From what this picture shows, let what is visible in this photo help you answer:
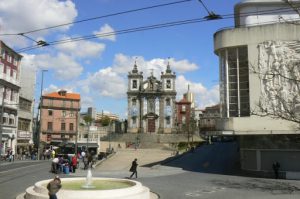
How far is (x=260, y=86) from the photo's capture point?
108ft

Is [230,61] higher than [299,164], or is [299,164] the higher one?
[230,61]

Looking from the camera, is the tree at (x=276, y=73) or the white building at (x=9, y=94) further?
the white building at (x=9, y=94)

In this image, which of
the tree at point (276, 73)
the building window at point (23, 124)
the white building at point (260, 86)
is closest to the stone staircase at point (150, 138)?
the building window at point (23, 124)

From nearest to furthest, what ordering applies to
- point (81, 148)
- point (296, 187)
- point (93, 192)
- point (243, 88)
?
point (93, 192) < point (296, 187) < point (243, 88) < point (81, 148)

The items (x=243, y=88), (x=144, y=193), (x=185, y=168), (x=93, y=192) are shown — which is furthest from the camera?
(x=185, y=168)

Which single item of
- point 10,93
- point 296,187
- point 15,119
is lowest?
point 296,187

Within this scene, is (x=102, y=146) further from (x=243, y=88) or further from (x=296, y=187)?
(x=296, y=187)

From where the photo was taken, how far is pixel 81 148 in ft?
218

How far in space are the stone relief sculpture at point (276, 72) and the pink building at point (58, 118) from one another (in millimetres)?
63850

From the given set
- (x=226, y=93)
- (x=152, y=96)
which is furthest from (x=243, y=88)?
(x=152, y=96)

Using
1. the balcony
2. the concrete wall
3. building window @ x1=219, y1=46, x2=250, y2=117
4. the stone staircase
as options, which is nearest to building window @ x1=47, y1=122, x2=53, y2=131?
the stone staircase

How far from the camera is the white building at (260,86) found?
105ft

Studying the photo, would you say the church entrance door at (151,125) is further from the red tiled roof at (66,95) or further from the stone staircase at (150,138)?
the red tiled roof at (66,95)

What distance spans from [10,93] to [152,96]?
4699 cm
